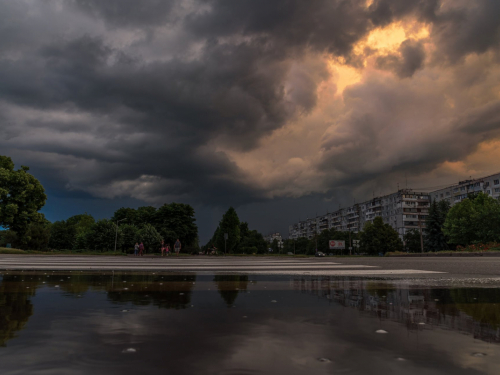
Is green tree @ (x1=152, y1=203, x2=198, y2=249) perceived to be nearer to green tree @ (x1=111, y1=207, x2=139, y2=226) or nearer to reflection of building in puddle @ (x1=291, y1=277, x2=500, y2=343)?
green tree @ (x1=111, y1=207, x2=139, y2=226)

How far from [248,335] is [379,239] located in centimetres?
10439

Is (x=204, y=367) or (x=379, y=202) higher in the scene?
(x=379, y=202)

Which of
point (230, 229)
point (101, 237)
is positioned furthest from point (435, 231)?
point (101, 237)

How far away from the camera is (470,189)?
105188 millimetres

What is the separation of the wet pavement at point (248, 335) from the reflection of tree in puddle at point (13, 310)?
0.01 metres

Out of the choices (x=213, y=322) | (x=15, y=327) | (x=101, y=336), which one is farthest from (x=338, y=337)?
(x=15, y=327)

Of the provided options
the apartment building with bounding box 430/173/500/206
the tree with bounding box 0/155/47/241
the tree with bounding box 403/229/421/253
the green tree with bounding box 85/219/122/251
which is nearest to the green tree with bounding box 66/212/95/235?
the green tree with bounding box 85/219/122/251

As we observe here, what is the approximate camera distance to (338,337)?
10.4 feet

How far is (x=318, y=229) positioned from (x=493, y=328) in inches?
7578

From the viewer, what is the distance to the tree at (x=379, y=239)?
9962 centimetres

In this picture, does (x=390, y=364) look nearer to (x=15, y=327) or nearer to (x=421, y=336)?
(x=421, y=336)

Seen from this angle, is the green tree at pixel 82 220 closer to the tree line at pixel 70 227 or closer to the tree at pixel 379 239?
the tree line at pixel 70 227

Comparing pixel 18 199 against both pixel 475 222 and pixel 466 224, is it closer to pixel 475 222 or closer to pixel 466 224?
pixel 475 222

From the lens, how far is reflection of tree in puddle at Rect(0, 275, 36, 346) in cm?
333
